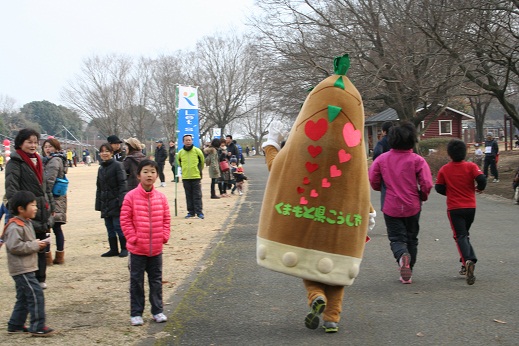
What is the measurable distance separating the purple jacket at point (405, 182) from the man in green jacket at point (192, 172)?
758 cm

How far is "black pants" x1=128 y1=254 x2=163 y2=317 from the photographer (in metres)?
5.90

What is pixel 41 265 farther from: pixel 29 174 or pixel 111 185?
pixel 111 185

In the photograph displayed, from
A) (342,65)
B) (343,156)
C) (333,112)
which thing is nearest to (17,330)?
(343,156)

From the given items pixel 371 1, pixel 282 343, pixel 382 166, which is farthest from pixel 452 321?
pixel 371 1

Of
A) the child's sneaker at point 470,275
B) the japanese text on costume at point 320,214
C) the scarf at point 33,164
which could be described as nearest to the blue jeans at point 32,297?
the scarf at point 33,164

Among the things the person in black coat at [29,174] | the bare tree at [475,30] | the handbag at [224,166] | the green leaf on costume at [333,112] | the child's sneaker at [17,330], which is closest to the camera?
the green leaf on costume at [333,112]

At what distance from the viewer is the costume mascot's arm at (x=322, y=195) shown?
5.23m

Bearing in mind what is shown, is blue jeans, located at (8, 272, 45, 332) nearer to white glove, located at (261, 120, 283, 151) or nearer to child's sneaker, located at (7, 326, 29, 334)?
child's sneaker, located at (7, 326, 29, 334)

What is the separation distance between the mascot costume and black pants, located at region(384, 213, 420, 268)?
1.96 meters

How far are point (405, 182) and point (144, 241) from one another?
2.87 metres

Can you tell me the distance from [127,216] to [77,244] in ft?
19.0

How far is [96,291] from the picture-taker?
24.3 feet

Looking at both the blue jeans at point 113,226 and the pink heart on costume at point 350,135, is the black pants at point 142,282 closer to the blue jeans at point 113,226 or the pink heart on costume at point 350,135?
the pink heart on costume at point 350,135

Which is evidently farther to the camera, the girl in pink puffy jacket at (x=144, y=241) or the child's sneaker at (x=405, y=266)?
the child's sneaker at (x=405, y=266)
